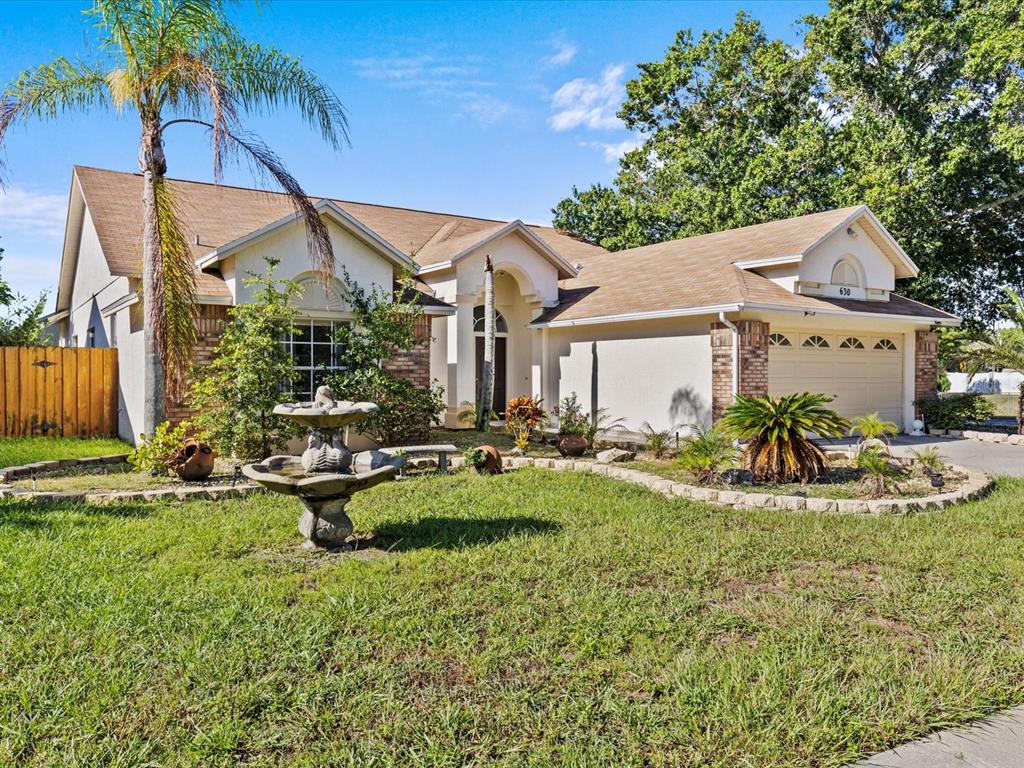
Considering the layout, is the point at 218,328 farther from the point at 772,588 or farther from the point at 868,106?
the point at 868,106

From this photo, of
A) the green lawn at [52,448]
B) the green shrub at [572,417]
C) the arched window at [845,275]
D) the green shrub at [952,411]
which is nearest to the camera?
the green lawn at [52,448]

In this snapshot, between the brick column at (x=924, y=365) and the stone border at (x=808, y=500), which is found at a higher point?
the brick column at (x=924, y=365)

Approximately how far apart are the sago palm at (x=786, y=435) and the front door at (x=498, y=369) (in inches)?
377

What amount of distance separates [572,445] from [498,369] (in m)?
7.04

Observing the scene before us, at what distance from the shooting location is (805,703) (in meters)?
3.61

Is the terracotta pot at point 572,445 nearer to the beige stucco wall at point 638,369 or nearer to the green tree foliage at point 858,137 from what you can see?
the beige stucco wall at point 638,369

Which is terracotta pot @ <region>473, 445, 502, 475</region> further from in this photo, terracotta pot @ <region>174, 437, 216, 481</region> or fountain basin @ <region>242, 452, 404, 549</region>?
fountain basin @ <region>242, 452, 404, 549</region>

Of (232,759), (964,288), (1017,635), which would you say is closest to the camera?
(232,759)

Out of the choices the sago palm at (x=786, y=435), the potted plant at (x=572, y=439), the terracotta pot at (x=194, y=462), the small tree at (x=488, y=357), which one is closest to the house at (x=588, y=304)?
the small tree at (x=488, y=357)

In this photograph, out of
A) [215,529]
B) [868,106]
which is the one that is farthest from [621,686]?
[868,106]

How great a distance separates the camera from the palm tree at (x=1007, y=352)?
17094 millimetres

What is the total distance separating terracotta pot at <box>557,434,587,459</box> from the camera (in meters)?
12.5

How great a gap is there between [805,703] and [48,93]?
1214 centimetres

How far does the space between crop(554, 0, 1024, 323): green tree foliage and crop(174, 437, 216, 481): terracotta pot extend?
66.0ft
